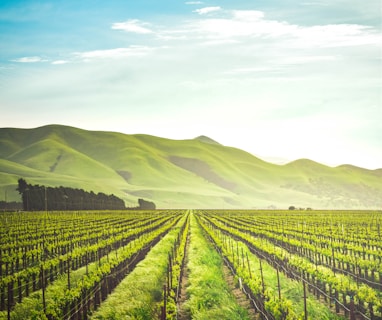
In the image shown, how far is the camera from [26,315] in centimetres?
1484

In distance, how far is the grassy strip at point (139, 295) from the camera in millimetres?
14539

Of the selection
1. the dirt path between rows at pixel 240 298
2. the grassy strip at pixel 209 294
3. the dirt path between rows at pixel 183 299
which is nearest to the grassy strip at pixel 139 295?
the dirt path between rows at pixel 183 299

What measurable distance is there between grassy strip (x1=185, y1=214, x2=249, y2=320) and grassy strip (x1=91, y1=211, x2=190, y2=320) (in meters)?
1.27

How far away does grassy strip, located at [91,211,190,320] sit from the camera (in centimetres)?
1454

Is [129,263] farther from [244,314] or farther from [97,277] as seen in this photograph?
[244,314]

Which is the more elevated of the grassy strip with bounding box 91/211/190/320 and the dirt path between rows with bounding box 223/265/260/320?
the grassy strip with bounding box 91/211/190/320

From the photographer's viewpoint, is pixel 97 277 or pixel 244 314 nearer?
pixel 244 314

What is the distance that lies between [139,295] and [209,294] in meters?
2.65

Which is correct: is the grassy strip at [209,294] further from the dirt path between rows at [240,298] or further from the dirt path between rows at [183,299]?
the dirt path between rows at [240,298]

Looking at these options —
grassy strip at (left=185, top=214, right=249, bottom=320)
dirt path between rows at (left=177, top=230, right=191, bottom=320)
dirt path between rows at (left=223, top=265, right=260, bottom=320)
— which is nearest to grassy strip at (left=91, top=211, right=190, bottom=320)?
dirt path between rows at (left=177, top=230, right=191, bottom=320)

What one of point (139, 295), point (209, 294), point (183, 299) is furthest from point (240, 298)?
point (139, 295)

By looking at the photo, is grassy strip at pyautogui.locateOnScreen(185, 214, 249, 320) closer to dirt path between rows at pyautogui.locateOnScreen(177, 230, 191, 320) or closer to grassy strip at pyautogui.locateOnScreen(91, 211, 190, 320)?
dirt path between rows at pyautogui.locateOnScreen(177, 230, 191, 320)

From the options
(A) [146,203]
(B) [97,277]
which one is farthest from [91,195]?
(B) [97,277]

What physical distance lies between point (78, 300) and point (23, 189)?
3703 inches
